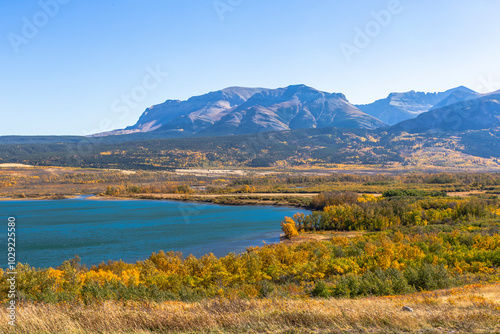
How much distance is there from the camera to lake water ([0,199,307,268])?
46781mm

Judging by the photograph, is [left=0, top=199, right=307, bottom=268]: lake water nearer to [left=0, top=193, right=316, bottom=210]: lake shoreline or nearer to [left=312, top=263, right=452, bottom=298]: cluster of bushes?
[left=0, top=193, right=316, bottom=210]: lake shoreline

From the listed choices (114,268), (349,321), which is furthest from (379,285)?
(114,268)

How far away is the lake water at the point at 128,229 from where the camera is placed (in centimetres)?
4678

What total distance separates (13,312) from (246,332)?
5564mm

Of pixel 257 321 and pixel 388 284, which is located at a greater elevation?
pixel 257 321

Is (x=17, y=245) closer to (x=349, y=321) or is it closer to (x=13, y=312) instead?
(x=13, y=312)

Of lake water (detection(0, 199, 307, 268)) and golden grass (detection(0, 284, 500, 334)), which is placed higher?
golden grass (detection(0, 284, 500, 334))

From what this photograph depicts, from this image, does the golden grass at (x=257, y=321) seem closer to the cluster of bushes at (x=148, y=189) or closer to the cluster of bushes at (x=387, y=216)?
the cluster of bushes at (x=387, y=216)

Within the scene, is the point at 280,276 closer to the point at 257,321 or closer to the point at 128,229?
the point at 257,321

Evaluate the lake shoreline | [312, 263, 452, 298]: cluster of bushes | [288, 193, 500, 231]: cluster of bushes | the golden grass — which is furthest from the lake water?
the golden grass

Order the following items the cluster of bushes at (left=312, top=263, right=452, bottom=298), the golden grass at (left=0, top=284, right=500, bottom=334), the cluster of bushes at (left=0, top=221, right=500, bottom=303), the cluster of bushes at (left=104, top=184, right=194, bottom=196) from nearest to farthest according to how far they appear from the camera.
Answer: the golden grass at (left=0, top=284, right=500, bottom=334) < the cluster of bushes at (left=312, top=263, right=452, bottom=298) < the cluster of bushes at (left=0, top=221, right=500, bottom=303) < the cluster of bushes at (left=104, top=184, right=194, bottom=196)

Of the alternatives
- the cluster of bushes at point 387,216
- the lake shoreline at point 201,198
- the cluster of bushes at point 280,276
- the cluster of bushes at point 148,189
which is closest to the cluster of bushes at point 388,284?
the cluster of bushes at point 280,276

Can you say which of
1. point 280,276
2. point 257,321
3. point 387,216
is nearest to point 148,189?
point 387,216

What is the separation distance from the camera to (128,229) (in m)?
63.8
